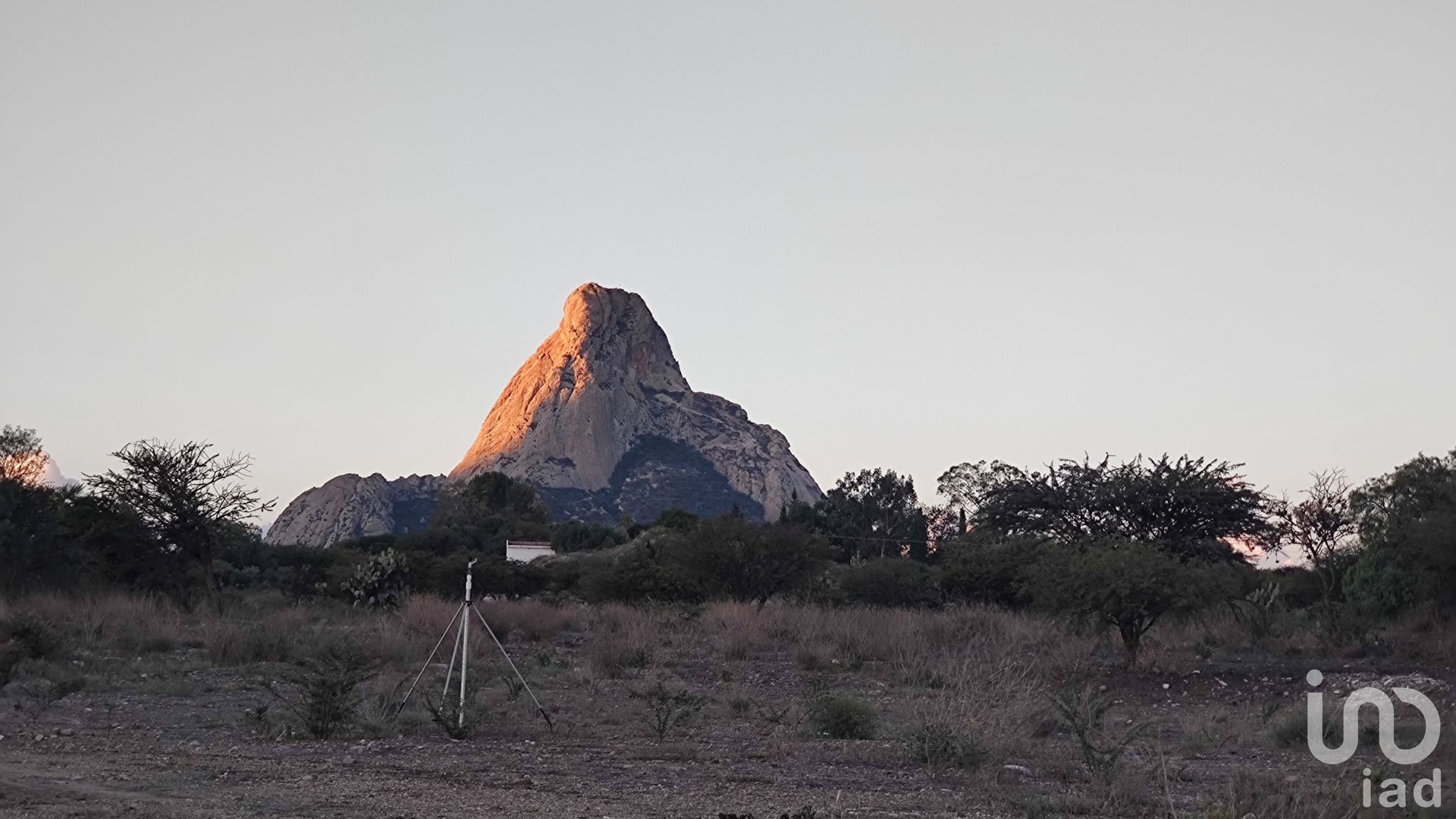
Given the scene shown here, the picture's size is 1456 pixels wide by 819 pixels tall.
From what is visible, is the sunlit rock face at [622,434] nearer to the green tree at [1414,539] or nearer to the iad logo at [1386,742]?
the green tree at [1414,539]

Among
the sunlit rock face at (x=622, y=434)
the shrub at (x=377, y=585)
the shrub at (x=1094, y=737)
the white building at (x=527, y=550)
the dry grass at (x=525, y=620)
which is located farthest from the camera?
the sunlit rock face at (x=622, y=434)

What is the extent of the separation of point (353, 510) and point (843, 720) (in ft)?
439

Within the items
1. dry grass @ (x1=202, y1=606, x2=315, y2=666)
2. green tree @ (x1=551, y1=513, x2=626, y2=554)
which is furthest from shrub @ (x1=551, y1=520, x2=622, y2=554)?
dry grass @ (x1=202, y1=606, x2=315, y2=666)

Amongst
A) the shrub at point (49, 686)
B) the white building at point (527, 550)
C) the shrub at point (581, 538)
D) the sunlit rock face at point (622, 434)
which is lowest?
the shrub at point (49, 686)

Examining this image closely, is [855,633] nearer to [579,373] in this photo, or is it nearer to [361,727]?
[361,727]

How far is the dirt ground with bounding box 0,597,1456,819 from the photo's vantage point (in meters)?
9.05

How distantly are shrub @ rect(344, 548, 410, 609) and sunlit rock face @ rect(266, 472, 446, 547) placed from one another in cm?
10306

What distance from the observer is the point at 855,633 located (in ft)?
80.7

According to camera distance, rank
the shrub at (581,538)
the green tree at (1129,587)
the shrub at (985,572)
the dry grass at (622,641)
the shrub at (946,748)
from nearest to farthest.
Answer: the shrub at (946,748) < the green tree at (1129,587) < the dry grass at (622,641) < the shrub at (985,572) < the shrub at (581,538)

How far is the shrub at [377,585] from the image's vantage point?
109 ft

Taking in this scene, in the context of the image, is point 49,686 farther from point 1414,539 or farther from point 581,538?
point 581,538

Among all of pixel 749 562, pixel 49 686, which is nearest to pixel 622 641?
pixel 49 686

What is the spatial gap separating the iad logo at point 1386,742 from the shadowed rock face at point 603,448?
12877cm

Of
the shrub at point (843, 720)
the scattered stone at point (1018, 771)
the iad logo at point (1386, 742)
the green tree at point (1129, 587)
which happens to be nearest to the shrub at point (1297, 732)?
the iad logo at point (1386, 742)
